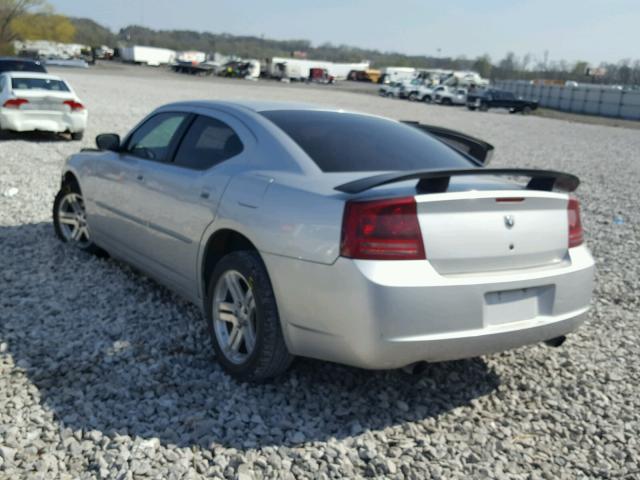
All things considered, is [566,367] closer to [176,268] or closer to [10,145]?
[176,268]

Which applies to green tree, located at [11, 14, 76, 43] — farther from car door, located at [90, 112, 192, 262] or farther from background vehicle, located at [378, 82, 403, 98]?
car door, located at [90, 112, 192, 262]

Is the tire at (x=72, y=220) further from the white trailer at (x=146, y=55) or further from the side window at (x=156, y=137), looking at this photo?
the white trailer at (x=146, y=55)

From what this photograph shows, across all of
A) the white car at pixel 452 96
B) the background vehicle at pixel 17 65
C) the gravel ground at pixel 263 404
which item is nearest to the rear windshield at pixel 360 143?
the gravel ground at pixel 263 404

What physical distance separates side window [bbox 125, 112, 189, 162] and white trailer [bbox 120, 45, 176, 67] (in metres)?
103

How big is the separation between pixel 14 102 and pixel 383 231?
1281 centimetres

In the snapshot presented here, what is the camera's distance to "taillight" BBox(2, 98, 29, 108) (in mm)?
13891

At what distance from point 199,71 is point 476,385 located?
83484mm

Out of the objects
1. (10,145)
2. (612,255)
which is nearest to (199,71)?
(10,145)

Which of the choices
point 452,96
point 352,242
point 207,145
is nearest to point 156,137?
point 207,145

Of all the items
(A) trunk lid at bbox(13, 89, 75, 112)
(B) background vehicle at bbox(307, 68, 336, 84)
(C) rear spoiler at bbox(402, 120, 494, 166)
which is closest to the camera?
(C) rear spoiler at bbox(402, 120, 494, 166)

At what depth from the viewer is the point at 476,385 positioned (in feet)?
13.2

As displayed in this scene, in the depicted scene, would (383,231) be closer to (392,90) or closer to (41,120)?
(41,120)

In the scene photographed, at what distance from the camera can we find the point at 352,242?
3201mm

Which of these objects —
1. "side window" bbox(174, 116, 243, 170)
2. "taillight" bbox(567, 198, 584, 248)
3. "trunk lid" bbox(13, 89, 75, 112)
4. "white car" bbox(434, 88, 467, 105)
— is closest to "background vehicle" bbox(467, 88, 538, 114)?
"white car" bbox(434, 88, 467, 105)
